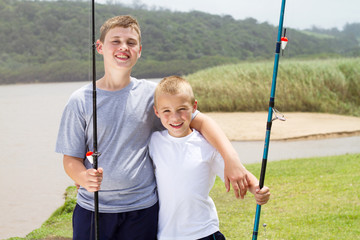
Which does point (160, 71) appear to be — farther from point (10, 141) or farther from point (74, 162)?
point (74, 162)

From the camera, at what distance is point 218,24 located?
5316cm

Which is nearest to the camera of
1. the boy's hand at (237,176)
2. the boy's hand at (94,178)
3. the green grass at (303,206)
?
the boy's hand at (94,178)

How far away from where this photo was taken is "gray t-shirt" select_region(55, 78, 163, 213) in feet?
5.80

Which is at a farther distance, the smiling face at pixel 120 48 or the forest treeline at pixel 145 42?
the forest treeline at pixel 145 42

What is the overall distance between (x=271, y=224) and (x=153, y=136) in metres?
2.09

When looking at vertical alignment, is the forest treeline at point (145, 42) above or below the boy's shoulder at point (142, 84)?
below

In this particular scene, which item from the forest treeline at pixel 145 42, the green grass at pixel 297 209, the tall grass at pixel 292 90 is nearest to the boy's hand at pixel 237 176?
the green grass at pixel 297 209

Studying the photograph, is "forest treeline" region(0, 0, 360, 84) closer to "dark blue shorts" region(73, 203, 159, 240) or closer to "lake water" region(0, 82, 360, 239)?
"lake water" region(0, 82, 360, 239)

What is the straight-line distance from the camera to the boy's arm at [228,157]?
1717mm

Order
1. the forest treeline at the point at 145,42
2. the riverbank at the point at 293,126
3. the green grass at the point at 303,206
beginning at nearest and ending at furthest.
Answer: the green grass at the point at 303,206
the riverbank at the point at 293,126
the forest treeline at the point at 145,42

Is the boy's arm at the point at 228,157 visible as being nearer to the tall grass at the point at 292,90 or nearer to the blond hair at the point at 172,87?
the blond hair at the point at 172,87

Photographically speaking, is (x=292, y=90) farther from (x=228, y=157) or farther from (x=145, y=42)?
(x=145, y=42)

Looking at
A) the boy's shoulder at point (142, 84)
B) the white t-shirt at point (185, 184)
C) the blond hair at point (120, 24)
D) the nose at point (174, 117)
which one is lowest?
the white t-shirt at point (185, 184)

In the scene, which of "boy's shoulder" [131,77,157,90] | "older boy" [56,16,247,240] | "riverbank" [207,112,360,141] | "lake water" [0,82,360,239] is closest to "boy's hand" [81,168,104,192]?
"older boy" [56,16,247,240]
